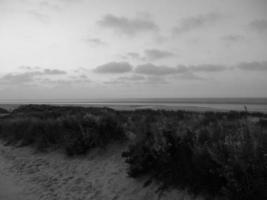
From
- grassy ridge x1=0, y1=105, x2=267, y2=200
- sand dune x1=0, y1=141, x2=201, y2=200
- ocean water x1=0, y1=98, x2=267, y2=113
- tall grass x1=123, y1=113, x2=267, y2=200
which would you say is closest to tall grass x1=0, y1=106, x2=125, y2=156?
grassy ridge x1=0, y1=105, x2=267, y2=200

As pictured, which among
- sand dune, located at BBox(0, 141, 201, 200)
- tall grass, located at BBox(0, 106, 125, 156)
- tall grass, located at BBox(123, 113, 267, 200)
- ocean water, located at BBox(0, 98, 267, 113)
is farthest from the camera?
ocean water, located at BBox(0, 98, 267, 113)

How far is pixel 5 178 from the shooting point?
634 cm

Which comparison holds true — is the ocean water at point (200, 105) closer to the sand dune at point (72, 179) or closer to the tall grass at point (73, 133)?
the sand dune at point (72, 179)

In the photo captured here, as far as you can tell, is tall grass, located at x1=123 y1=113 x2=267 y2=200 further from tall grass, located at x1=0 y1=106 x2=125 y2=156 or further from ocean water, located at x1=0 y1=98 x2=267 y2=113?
tall grass, located at x1=0 y1=106 x2=125 y2=156

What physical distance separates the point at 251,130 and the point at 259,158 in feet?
2.25

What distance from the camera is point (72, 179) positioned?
5926 mm

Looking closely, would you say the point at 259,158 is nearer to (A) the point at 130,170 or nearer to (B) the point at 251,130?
(B) the point at 251,130

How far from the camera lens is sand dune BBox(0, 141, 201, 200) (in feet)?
15.7

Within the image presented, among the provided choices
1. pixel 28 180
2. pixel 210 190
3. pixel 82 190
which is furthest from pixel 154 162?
pixel 28 180

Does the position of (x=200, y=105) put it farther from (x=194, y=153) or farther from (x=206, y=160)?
(x=206, y=160)

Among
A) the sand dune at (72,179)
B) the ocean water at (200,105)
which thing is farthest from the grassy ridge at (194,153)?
the ocean water at (200,105)

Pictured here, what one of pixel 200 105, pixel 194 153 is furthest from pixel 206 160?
pixel 200 105

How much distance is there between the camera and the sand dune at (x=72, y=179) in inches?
189

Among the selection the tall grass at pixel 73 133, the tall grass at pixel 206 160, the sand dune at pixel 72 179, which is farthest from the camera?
the tall grass at pixel 73 133
